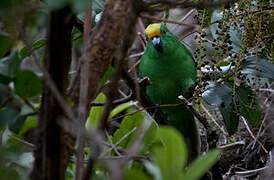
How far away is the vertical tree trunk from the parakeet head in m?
1.60

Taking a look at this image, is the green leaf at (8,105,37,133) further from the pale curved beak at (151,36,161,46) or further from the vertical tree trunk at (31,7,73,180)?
the pale curved beak at (151,36,161,46)

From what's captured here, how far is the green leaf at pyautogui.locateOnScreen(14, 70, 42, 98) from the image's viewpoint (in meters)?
0.75

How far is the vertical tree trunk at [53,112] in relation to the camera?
66cm

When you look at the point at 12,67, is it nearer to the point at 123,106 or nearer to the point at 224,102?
the point at 123,106

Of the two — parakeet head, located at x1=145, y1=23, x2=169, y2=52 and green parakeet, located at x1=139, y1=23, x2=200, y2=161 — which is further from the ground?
parakeet head, located at x1=145, y1=23, x2=169, y2=52

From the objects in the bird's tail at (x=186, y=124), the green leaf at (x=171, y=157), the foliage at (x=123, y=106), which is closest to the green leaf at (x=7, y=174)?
the foliage at (x=123, y=106)

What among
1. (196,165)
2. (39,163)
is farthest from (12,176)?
(196,165)

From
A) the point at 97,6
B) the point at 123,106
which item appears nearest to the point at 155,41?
Result: the point at 97,6

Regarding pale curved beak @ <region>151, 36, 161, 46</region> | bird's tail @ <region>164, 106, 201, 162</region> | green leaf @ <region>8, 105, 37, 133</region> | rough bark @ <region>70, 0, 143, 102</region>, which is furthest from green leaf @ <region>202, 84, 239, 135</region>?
green leaf @ <region>8, 105, 37, 133</region>

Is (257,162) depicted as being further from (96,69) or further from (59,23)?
(59,23)

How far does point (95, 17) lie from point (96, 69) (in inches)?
36.3

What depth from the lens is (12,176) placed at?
77 cm

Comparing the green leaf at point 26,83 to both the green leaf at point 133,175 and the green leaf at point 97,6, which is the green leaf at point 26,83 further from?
Result: the green leaf at point 97,6

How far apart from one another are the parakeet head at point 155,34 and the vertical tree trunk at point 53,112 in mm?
1595
